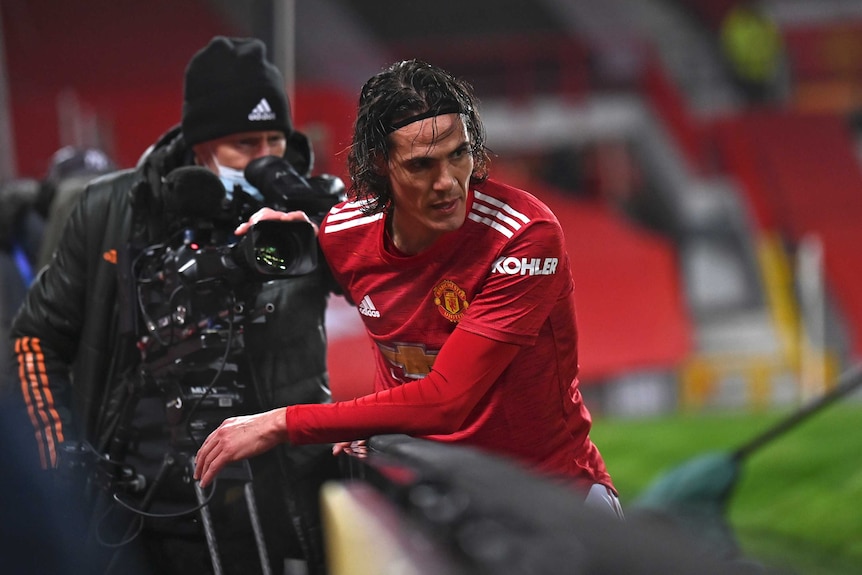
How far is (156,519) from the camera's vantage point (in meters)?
2.32

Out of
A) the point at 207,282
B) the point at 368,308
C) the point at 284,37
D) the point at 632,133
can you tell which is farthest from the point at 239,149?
the point at 632,133

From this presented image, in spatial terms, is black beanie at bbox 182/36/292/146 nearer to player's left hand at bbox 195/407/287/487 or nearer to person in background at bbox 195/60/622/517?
person in background at bbox 195/60/622/517

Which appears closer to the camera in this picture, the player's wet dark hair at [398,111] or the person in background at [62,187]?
the player's wet dark hair at [398,111]

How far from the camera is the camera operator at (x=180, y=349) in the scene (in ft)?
7.38

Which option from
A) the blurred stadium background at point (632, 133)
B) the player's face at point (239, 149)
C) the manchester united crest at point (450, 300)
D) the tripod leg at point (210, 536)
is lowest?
the blurred stadium background at point (632, 133)

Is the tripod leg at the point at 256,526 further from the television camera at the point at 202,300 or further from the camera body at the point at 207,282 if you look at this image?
the camera body at the point at 207,282

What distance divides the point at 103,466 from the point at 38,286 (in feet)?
1.46

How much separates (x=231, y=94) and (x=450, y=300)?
829 mm

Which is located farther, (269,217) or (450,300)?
(269,217)

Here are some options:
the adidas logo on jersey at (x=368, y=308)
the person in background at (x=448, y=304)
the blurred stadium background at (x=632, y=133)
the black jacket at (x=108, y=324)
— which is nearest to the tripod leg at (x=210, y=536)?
the black jacket at (x=108, y=324)

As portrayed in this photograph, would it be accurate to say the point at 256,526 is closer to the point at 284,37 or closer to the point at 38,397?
the point at 38,397

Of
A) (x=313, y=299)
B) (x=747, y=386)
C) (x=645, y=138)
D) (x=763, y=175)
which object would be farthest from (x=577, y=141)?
(x=313, y=299)

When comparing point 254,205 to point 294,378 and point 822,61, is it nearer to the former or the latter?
point 294,378

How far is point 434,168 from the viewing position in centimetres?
193
